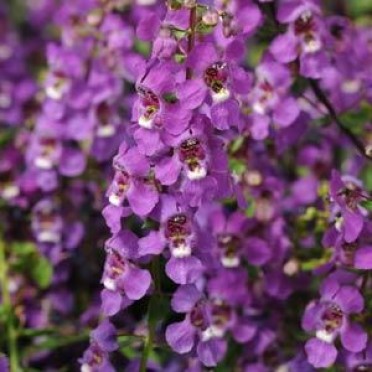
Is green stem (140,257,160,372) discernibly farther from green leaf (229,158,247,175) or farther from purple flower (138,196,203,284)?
green leaf (229,158,247,175)

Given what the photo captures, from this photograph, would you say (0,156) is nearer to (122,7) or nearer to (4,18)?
(122,7)

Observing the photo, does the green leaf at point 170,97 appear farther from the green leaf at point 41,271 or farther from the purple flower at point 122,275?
the green leaf at point 41,271

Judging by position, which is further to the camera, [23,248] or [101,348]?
[23,248]

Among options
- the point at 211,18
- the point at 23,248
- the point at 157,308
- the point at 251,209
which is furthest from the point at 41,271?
the point at 211,18

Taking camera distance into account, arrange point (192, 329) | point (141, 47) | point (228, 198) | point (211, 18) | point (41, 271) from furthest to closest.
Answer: point (141, 47), point (41, 271), point (228, 198), point (192, 329), point (211, 18)

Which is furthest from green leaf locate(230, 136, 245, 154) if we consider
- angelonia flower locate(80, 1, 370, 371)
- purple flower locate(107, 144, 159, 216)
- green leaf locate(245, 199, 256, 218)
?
purple flower locate(107, 144, 159, 216)

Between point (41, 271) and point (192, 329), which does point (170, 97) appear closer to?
point (192, 329)

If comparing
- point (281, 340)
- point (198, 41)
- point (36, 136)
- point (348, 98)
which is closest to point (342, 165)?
point (348, 98)

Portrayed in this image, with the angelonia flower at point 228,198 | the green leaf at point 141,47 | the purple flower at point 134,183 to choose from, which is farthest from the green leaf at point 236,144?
the green leaf at point 141,47
